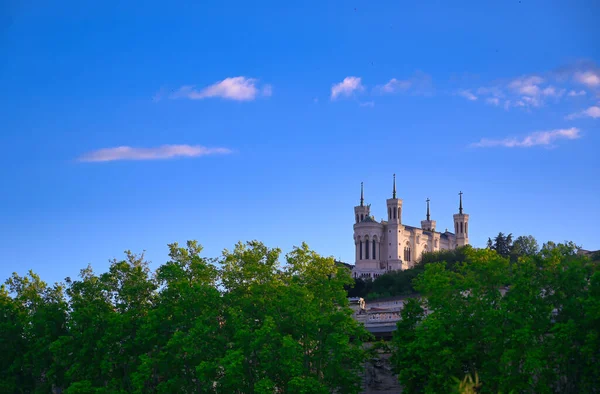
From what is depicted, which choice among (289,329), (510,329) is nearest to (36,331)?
(289,329)

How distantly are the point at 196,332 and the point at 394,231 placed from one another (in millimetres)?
124219

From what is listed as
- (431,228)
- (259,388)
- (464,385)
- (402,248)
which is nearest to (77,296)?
(259,388)

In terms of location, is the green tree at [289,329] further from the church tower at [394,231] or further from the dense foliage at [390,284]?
the church tower at [394,231]

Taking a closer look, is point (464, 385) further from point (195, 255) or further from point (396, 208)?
point (396, 208)

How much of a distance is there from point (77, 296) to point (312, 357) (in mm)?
14605

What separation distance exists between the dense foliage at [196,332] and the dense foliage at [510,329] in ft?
10.7

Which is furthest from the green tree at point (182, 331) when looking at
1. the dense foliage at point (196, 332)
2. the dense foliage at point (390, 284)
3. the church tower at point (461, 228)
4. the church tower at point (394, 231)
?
the church tower at point (461, 228)

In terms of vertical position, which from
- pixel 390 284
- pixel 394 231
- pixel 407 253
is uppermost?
pixel 394 231

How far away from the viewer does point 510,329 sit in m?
36.4

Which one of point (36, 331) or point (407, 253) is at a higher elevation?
point (407, 253)

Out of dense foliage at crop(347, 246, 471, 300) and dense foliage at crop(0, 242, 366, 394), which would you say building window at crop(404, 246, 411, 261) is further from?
dense foliage at crop(0, 242, 366, 394)

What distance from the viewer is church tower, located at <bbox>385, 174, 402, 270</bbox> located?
6363 inches

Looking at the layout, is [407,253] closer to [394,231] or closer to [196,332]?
[394,231]

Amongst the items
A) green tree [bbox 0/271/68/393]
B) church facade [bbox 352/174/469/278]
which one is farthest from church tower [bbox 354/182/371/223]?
green tree [bbox 0/271/68/393]
